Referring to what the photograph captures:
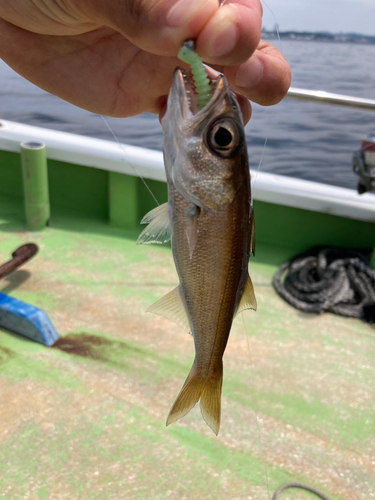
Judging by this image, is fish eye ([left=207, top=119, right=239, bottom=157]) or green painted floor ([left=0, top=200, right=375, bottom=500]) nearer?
fish eye ([left=207, top=119, right=239, bottom=157])

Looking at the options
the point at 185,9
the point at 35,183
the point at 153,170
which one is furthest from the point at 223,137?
the point at 35,183

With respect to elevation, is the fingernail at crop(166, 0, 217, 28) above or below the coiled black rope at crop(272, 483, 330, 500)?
above

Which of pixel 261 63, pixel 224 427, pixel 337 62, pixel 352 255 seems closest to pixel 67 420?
pixel 224 427

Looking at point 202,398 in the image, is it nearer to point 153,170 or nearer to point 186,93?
point 186,93

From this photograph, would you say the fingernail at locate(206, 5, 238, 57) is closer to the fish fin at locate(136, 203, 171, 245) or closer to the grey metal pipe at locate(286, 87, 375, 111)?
the fish fin at locate(136, 203, 171, 245)

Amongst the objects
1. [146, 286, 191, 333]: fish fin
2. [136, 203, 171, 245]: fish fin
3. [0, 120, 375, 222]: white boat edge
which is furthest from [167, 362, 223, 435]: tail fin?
[0, 120, 375, 222]: white boat edge

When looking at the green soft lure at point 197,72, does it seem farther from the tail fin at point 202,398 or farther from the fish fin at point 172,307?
the tail fin at point 202,398

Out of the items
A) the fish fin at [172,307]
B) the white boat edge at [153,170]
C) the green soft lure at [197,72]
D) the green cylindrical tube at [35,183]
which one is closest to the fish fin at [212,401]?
the fish fin at [172,307]
